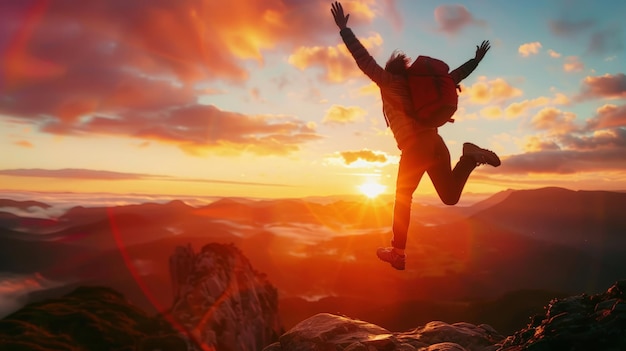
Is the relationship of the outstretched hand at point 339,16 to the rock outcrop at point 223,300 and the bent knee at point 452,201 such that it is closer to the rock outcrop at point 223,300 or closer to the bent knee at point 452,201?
the bent knee at point 452,201

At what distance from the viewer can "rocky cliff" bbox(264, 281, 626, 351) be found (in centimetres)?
669

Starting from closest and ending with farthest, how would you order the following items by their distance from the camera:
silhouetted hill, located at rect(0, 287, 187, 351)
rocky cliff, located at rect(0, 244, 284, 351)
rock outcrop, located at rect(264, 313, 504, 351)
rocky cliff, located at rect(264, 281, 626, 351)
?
rocky cliff, located at rect(264, 281, 626, 351)
rock outcrop, located at rect(264, 313, 504, 351)
rocky cliff, located at rect(0, 244, 284, 351)
silhouetted hill, located at rect(0, 287, 187, 351)

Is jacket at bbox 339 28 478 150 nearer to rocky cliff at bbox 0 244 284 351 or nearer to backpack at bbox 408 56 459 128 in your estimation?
backpack at bbox 408 56 459 128

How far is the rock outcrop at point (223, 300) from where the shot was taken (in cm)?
6303

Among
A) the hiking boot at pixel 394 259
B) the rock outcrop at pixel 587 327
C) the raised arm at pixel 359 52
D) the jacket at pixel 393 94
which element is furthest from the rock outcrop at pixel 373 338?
the raised arm at pixel 359 52

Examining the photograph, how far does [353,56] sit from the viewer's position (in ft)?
25.0

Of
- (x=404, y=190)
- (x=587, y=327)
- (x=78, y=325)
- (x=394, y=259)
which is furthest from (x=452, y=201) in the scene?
(x=78, y=325)

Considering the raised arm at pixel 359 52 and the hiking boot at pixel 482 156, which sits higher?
the raised arm at pixel 359 52

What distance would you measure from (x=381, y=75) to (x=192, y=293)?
227 feet

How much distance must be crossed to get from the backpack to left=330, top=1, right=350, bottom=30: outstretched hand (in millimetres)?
1615

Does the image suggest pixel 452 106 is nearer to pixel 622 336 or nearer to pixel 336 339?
pixel 622 336

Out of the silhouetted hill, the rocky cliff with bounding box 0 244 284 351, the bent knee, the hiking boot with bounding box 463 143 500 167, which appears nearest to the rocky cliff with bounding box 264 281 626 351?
the bent knee

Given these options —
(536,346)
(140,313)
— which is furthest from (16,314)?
(536,346)

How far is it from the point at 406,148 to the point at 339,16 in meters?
3.02
